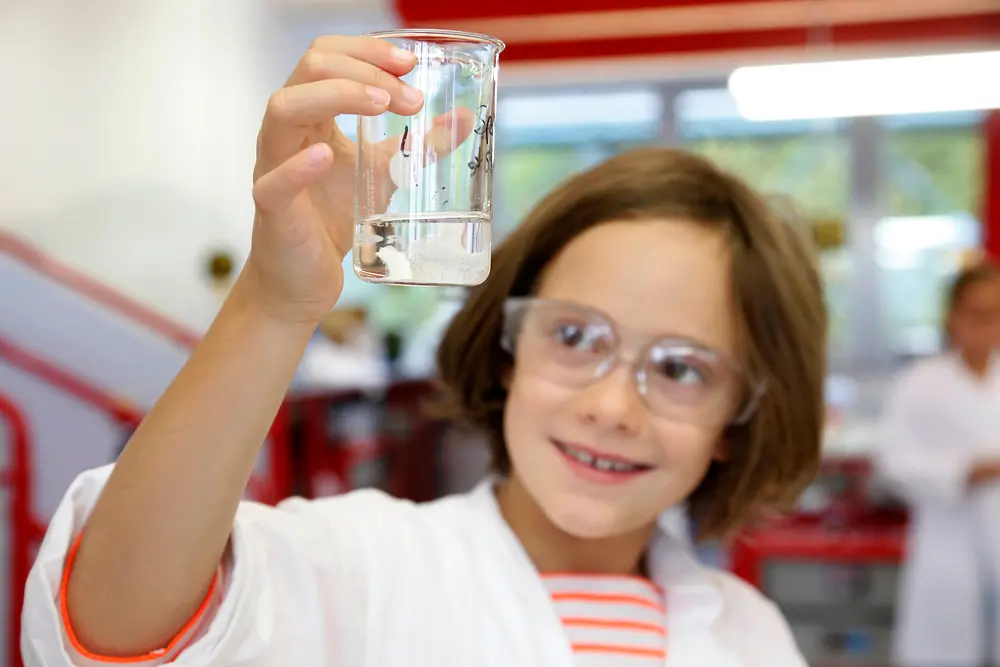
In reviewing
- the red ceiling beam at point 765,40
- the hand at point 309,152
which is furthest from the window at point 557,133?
the hand at point 309,152

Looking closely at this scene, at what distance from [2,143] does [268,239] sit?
2.52 metres

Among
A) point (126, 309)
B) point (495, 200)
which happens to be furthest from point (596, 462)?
point (126, 309)

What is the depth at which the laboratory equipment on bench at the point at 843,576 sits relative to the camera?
3.45m

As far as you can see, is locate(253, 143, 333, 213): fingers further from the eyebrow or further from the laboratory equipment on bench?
the laboratory equipment on bench

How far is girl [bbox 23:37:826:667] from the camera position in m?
0.66

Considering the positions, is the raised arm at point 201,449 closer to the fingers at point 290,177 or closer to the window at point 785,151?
the fingers at point 290,177

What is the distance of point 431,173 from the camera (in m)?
0.61

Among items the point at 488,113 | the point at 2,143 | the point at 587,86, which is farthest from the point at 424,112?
the point at 587,86

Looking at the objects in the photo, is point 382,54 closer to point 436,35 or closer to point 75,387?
point 436,35

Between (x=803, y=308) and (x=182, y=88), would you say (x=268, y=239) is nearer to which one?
(x=803, y=308)

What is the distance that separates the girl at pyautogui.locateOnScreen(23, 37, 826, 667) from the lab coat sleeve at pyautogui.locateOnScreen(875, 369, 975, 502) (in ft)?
6.90

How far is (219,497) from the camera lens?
2.22ft

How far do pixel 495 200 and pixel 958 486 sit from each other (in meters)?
1.72

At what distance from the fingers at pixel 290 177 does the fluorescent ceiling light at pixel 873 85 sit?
2.68 m
